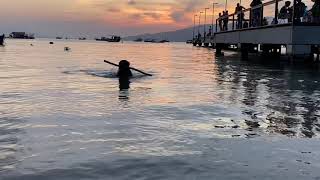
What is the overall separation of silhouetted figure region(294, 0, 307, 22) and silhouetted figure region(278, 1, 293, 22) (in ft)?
1.64

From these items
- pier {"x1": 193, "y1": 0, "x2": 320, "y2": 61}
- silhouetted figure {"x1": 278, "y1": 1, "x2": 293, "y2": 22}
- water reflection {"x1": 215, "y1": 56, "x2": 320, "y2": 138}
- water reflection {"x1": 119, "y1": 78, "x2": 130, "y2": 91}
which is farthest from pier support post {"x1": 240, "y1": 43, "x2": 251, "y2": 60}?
water reflection {"x1": 119, "y1": 78, "x2": 130, "y2": 91}

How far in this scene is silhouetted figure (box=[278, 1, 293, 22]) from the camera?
25775 millimetres

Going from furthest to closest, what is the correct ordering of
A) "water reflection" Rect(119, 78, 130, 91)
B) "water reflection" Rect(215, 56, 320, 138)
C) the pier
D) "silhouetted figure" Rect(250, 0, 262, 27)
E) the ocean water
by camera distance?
"silhouetted figure" Rect(250, 0, 262, 27), the pier, "water reflection" Rect(119, 78, 130, 91), "water reflection" Rect(215, 56, 320, 138), the ocean water

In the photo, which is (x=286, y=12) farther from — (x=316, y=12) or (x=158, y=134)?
(x=158, y=134)

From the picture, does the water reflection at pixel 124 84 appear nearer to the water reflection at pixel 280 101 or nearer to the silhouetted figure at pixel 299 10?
the water reflection at pixel 280 101

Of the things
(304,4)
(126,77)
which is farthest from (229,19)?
(126,77)

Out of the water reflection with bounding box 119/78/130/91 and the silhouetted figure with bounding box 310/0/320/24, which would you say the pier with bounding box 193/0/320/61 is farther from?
the water reflection with bounding box 119/78/130/91

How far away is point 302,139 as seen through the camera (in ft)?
28.9

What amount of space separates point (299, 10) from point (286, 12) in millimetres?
1497

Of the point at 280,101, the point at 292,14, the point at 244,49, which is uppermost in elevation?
the point at 292,14

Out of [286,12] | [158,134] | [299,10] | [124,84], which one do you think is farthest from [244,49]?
[158,134]

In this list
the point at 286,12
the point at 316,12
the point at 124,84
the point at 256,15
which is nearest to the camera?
the point at 124,84

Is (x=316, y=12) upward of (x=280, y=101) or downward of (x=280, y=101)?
upward

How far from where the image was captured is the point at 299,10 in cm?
2512
